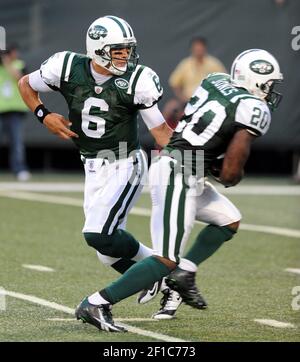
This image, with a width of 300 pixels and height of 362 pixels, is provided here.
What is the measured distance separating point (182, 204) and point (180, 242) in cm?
20

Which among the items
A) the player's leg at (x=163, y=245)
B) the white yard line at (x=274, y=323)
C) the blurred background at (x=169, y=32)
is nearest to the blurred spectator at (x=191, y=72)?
the blurred background at (x=169, y=32)

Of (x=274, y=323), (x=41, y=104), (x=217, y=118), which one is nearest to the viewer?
(x=217, y=118)

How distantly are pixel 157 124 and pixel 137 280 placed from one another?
977 millimetres

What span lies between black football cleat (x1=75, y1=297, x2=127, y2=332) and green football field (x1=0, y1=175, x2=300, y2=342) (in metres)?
0.05

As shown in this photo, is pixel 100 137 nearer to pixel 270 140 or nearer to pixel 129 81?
pixel 129 81

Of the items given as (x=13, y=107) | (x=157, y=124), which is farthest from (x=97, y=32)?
(x=13, y=107)

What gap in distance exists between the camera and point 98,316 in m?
5.51

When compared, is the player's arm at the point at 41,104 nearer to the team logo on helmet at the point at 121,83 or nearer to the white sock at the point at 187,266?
the team logo on helmet at the point at 121,83

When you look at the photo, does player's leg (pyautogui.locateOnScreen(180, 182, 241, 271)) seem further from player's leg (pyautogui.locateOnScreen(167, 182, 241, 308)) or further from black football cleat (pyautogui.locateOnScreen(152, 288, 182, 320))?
black football cleat (pyautogui.locateOnScreen(152, 288, 182, 320))

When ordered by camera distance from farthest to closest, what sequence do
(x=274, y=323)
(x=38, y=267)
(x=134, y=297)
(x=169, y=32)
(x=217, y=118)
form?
(x=169, y=32), (x=38, y=267), (x=134, y=297), (x=274, y=323), (x=217, y=118)

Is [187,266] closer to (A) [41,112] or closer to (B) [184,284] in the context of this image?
(B) [184,284]

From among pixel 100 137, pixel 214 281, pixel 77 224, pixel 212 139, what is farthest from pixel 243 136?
pixel 77 224

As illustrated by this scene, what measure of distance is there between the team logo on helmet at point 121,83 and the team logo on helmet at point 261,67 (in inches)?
29.8
